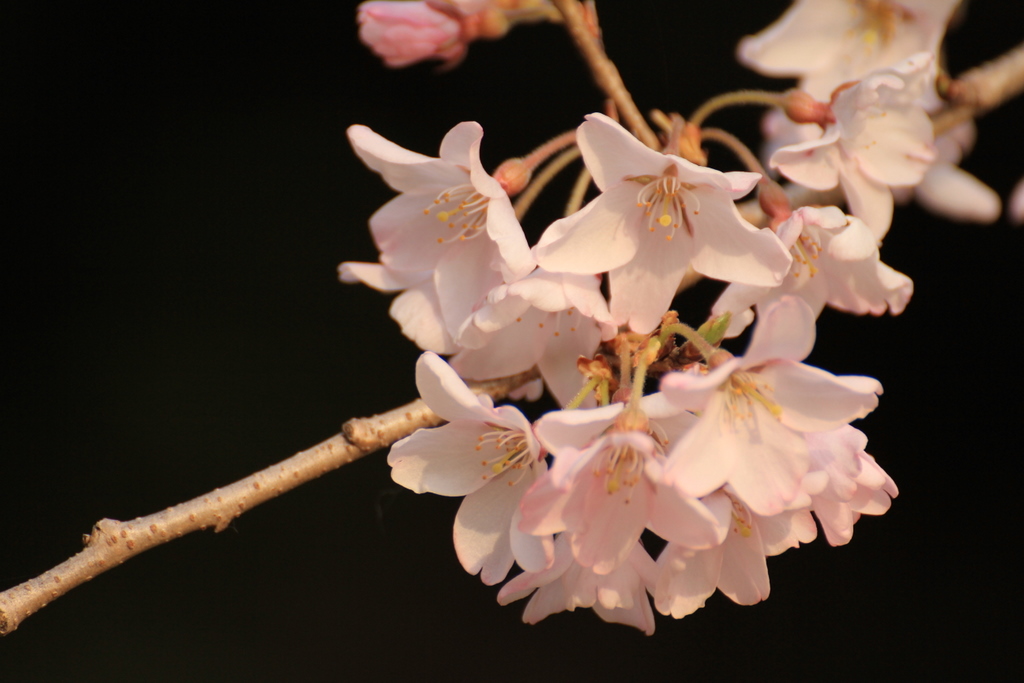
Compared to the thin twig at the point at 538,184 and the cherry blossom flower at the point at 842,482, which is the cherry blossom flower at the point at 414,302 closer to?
the thin twig at the point at 538,184

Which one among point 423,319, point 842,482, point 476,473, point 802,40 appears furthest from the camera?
point 802,40

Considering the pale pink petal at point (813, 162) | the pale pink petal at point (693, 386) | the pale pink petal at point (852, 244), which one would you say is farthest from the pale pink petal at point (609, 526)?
the pale pink petal at point (813, 162)

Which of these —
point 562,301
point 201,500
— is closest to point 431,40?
point 562,301

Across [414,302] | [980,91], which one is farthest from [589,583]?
[980,91]

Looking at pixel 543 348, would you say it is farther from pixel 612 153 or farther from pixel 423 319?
pixel 612 153

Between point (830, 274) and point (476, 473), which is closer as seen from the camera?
point (476, 473)

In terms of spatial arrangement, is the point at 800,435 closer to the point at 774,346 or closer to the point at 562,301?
the point at 774,346

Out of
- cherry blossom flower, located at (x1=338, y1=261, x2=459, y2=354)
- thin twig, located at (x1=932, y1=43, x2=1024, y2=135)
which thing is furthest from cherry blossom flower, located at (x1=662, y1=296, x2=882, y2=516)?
thin twig, located at (x1=932, y1=43, x2=1024, y2=135)
